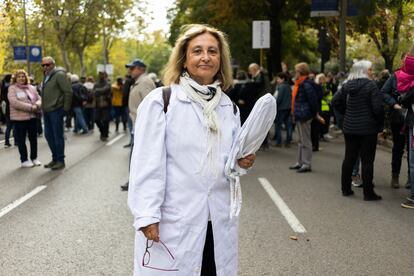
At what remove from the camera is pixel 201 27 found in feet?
8.93

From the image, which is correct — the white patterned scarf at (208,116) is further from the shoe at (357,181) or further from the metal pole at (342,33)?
the metal pole at (342,33)

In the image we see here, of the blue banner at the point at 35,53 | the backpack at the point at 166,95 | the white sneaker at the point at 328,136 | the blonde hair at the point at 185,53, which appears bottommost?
the white sneaker at the point at 328,136

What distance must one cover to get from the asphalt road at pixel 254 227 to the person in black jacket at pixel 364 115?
1.57 ft

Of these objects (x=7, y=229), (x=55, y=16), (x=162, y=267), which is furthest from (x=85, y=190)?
(x=55, y=16)

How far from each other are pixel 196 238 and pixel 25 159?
888 cm

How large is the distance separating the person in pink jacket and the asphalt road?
2.77ft

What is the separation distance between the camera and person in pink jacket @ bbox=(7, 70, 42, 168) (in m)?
10.1

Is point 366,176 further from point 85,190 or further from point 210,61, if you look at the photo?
point 210,61

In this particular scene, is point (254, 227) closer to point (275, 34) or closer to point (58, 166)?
point (58, 166)

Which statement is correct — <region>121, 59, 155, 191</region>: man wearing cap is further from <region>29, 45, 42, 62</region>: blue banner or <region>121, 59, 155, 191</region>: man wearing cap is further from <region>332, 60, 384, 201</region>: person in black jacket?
<region>29, 45, 42, 62</region>: blue banner

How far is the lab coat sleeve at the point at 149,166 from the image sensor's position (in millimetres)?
2451

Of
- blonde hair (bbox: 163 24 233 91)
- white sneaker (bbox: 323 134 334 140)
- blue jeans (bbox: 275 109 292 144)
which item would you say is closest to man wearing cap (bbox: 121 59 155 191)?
blonde hair (bbox: 163 24 233 91)

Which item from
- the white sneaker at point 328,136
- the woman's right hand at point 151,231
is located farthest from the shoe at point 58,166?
the white sneaker at point 328,136

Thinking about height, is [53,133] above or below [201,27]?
below
